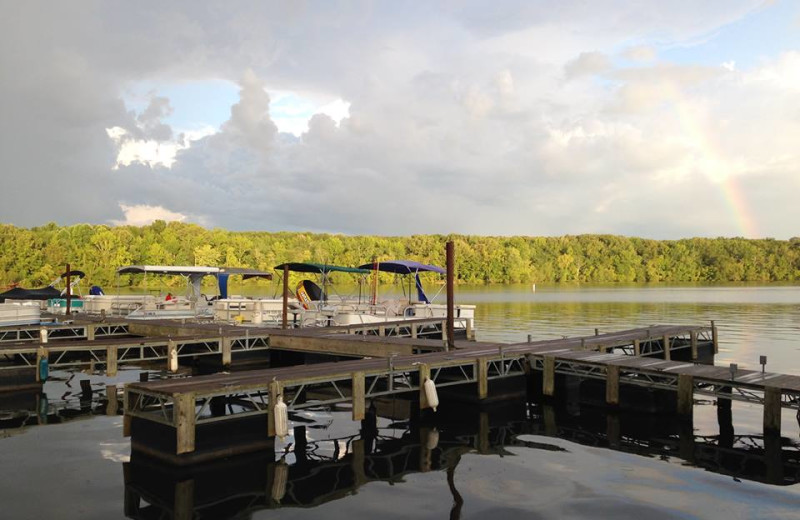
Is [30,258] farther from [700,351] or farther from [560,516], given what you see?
[560,516]

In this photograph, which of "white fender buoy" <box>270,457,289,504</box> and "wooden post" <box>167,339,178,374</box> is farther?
"wooden post" <box>167,339,178,374</box>

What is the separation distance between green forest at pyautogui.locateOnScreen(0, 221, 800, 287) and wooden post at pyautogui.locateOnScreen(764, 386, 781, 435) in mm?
67175

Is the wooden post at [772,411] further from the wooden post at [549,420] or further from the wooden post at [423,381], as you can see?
the wooden post at [423,381]

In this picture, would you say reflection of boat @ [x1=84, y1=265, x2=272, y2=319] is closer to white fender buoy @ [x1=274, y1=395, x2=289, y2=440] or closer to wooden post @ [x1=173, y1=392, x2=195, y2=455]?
white fender buoy @ [x1=274, y1=395, x2=289, y2=440]

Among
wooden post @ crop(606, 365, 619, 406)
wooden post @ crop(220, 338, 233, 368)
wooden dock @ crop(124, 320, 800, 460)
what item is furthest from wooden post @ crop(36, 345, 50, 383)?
wooden post @ crop(606, 365, 619, 406)

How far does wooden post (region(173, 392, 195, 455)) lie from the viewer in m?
12.3

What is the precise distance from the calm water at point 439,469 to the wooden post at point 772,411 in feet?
1.07

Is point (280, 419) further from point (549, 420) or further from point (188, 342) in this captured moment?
point (188, 342)

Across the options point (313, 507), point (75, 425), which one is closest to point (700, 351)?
point (313, 507)

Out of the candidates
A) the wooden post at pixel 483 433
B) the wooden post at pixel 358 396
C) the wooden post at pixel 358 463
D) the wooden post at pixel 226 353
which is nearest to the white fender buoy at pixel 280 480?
the wooden post at pixel 358 463

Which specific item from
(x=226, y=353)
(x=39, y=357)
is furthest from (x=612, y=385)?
(x=39, y=357)

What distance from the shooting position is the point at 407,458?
14102mm

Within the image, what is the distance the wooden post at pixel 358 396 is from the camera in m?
15.1

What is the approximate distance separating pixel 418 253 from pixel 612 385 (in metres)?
106
